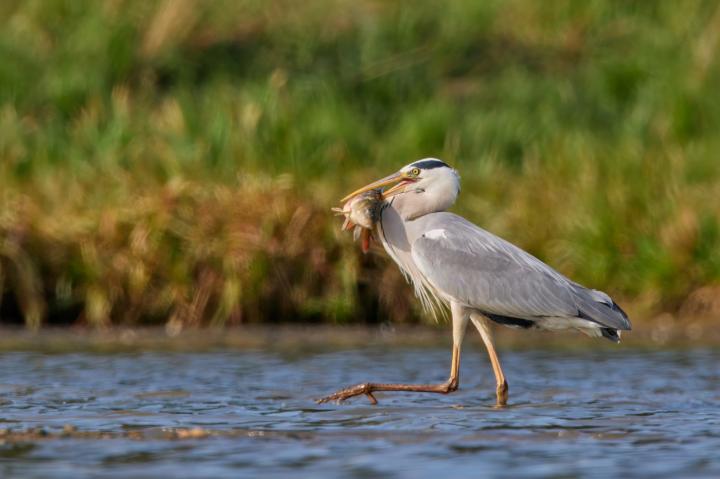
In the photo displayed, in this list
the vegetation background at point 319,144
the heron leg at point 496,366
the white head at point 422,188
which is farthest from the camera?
the vegetation background at point 319,144

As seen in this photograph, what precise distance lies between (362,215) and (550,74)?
932 centimetres

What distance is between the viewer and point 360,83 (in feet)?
57.4

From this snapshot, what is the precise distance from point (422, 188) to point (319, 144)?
501 cm

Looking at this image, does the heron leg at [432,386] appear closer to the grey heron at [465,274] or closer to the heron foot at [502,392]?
the grey heron at [465,274]

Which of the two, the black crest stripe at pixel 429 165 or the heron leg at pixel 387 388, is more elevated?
the black crest stripe at pixel 429 165

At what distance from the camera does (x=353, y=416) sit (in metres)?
8.47

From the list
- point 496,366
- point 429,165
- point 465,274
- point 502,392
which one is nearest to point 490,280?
point 465,274

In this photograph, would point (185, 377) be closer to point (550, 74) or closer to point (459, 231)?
point (459, 231)

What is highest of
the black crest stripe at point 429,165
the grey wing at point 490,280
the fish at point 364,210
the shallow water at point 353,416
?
the black crest stripe at point 429,165

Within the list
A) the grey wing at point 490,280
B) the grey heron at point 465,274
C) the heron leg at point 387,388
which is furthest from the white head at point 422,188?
the heron leg at point 387,388

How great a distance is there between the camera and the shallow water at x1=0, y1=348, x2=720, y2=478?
6770mm

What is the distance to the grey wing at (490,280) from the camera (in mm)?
9094

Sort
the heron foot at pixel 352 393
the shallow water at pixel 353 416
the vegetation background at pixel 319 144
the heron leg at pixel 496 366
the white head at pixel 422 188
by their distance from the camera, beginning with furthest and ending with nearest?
the vegetation background at pixel 319 144 < the white head at pixel 422 188 < the heron leg at pixel 496 366 < the heron foot at pixel 352 393 < the shallow water at pixel 353 416

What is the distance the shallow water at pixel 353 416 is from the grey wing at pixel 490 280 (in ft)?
1.81
